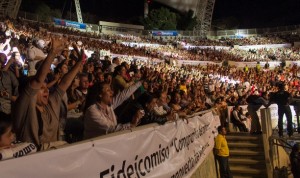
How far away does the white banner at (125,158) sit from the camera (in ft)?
7.67

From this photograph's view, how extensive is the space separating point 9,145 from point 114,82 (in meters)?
3.66

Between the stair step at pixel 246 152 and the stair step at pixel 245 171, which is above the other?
the stair step at pixel 246 152

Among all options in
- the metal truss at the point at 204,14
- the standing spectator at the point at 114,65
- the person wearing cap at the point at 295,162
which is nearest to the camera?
the standing spectator at the point at 114,65

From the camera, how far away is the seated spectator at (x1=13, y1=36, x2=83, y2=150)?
311 centimetres

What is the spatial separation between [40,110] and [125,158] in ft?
2.96

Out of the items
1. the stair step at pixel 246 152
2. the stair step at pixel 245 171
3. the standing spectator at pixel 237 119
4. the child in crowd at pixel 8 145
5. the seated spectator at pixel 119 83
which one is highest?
the seated spectator at pixel 119 83

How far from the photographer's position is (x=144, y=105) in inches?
228

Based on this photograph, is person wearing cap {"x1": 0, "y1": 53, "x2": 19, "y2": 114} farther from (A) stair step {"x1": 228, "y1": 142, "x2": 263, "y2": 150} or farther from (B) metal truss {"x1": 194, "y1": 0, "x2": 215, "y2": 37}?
(B) metal truss {"x1": 194, "y1": 0, "x2": 215, "y2": 37}

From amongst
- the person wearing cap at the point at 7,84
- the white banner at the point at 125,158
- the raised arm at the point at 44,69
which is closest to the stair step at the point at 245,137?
the white banner at the point at 125,158

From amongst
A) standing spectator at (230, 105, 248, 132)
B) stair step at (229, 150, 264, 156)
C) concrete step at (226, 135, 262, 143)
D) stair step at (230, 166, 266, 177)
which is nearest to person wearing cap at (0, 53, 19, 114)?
stair step at (230, 166, 266, 177)

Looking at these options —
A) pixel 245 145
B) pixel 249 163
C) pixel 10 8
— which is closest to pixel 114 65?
pixel 249 163

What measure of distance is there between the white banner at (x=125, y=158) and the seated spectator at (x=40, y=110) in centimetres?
36

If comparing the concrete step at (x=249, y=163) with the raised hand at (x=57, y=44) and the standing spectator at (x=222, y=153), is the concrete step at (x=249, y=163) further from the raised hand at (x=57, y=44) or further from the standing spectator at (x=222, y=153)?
the raised hand at (x=57, y=44)

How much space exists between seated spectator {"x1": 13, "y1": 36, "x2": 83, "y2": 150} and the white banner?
0.36m
